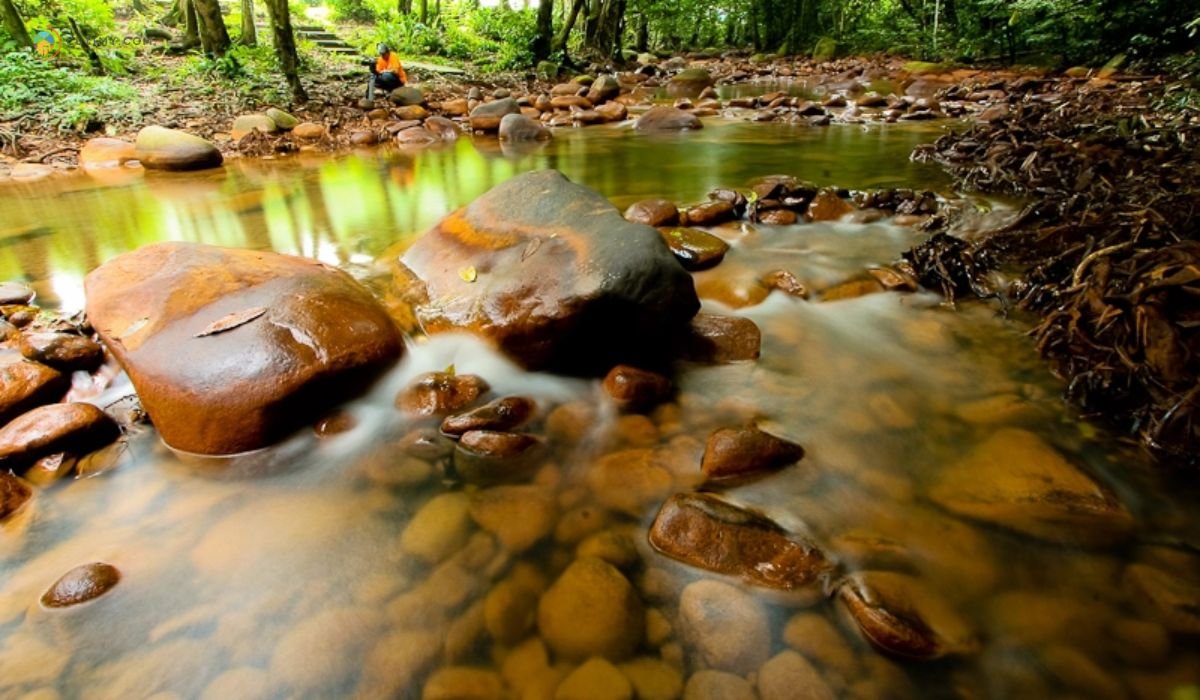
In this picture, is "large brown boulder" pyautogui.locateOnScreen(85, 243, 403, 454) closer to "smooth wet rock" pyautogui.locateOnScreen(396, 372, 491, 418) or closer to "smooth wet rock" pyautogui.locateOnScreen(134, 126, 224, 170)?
"smooth wet rock" pyautogui.locateOnScreen(396, 372, 491, 418)

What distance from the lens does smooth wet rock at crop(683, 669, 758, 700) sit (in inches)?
67.7

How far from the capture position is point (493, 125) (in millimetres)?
12266

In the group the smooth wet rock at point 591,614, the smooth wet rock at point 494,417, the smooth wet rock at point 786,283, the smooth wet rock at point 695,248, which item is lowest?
the smooth wet rock at point 591,614

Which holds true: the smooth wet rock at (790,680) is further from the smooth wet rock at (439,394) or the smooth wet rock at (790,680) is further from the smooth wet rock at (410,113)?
the smooth wet rock at (410,113)

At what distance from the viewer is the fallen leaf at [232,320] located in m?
2.84

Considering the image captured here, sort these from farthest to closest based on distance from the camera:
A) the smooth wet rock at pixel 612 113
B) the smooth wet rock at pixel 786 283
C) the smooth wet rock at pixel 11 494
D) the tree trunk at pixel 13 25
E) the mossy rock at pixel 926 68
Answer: the mossy rock at pixel 926 68
the smooth wet rock at pixel 612 113
the tree trunk at pixel 13 25
the smooth wet rock at pixel 786 283
the smooth wet rock at pixel 11 494

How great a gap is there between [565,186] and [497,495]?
232cm

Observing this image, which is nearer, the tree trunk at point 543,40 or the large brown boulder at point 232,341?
the large brown boulder at point 232,341

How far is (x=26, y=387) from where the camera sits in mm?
2855

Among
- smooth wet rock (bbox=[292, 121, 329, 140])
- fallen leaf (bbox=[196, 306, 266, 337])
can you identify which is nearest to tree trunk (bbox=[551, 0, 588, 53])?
smooth wet rock (bbox=[292, 121, 329, 140])

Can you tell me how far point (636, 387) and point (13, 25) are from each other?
58.4ft

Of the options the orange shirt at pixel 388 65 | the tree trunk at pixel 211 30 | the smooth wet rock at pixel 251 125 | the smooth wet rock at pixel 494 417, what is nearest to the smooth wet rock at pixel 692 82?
the orange shirt at pixel 388 65

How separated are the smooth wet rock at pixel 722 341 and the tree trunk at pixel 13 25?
1720cm

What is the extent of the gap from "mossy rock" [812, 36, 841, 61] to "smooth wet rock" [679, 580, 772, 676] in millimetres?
28957
